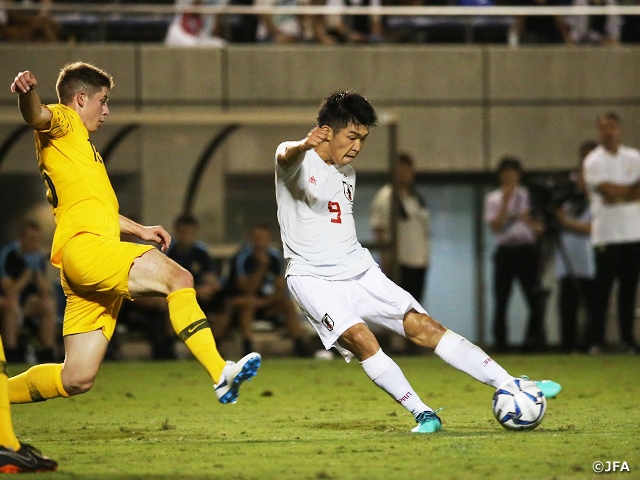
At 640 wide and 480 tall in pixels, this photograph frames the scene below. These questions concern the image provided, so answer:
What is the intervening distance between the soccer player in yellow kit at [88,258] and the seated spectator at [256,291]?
21.9 feet

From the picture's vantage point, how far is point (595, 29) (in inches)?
630

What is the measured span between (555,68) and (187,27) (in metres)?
4.84

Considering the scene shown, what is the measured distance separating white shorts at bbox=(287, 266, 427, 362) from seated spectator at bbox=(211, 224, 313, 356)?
6.43 meters

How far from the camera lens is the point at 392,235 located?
14.3 m

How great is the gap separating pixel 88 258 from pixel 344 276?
5.23ft

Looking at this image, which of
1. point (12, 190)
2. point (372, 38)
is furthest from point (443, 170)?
point (12, 190)

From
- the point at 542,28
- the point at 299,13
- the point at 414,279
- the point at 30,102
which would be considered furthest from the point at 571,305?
the point at 30,102

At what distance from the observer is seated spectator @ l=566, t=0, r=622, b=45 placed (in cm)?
1595

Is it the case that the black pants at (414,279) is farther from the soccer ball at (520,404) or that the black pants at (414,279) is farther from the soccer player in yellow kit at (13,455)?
the soccer player in yellow kit at (13,455)

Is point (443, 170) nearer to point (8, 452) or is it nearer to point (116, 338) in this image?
point (116, 338)

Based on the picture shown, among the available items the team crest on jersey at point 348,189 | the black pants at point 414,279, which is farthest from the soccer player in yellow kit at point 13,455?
the black pants at point 414,279

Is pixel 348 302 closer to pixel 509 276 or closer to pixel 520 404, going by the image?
pixel 520 404

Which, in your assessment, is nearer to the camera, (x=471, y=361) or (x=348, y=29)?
(x=471, y=361)

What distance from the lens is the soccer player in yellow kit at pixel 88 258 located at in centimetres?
620
